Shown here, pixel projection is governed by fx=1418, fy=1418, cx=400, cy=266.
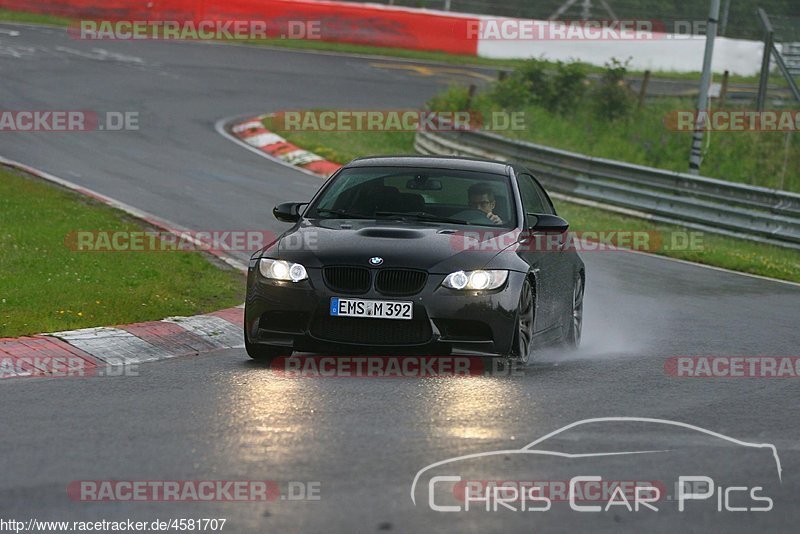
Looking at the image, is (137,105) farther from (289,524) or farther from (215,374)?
(289,524)

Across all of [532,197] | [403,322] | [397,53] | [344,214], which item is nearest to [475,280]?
[403,322]

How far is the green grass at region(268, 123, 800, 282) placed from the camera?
19.0m

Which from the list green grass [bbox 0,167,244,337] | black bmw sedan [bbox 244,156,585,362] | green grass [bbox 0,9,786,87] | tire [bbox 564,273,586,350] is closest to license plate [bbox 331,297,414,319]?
black bmw sedan [bbox 244,156,585,362]

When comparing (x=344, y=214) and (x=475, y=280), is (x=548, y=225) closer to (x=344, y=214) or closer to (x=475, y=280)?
(x=475, y=280)

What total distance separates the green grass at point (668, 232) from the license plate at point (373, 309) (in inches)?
414

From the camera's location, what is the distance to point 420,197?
34.1 ft

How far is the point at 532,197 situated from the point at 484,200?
3.29ft

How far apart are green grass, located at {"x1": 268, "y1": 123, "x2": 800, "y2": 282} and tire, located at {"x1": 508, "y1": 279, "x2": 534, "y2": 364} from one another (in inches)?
375

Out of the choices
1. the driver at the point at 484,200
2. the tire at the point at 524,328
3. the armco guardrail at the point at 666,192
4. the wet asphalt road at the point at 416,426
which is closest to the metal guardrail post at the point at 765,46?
the armco guardrail at the point at 666,192

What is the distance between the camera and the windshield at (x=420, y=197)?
33.7 ft

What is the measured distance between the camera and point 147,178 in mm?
20891

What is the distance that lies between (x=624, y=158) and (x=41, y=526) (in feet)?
82.8

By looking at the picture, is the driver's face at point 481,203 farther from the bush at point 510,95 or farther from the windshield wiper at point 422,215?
the bush at point 510,95

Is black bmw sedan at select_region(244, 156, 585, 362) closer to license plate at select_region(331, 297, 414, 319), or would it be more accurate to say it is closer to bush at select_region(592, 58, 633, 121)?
license plate at select_region(331, 297, 414, 319)
